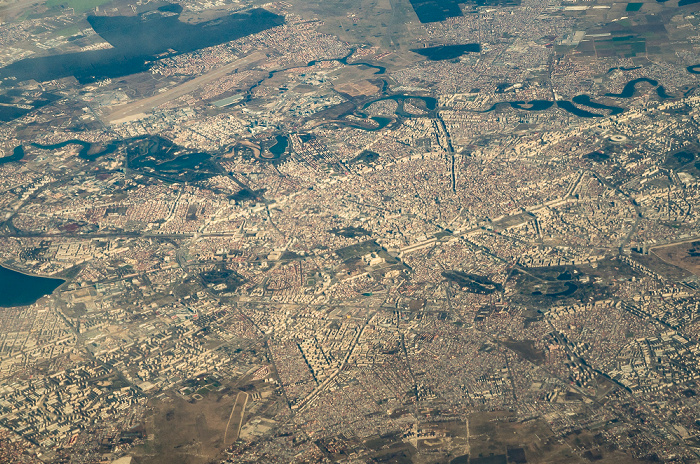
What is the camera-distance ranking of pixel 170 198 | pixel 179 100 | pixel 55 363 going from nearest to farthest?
pixel 55 363 < pixel 170 198 < pixel 179 100

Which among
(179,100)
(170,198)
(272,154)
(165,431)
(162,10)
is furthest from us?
(162,10)

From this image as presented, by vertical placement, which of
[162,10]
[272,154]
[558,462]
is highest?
[162,10]

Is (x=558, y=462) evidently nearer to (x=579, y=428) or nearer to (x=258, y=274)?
(x=579, y=428)

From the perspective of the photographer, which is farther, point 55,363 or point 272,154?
point 272,154

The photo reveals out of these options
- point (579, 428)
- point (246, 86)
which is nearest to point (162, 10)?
point (246, 86)

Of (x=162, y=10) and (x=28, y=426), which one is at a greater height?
(x=162, y=10)

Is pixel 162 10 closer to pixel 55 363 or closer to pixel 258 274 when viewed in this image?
pixel 258 274

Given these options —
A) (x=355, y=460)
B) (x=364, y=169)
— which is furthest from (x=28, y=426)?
(x=364, y=169)
